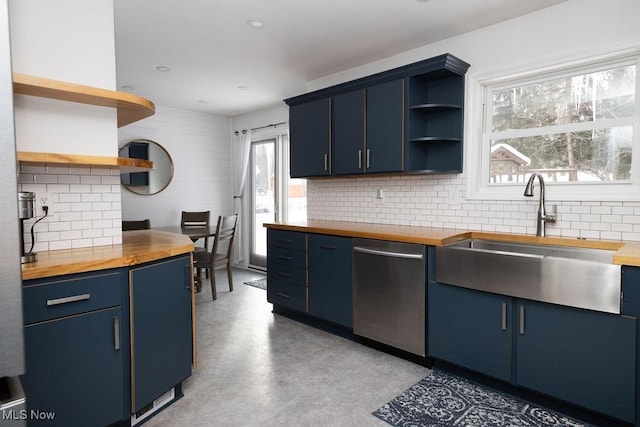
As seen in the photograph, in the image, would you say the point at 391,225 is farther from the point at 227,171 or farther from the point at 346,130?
the point at 227,171

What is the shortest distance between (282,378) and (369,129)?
7.02 feet

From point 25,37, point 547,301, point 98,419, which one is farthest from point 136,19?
point 547,301

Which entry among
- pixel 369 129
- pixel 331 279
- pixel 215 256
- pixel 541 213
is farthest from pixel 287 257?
pixel 541 213

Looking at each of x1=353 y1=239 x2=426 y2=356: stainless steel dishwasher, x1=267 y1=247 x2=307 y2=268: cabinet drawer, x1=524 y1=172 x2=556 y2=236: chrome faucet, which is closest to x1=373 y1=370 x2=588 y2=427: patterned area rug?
x1=353 y1=239 x2=426 y2=356: stainless steel dishwasher

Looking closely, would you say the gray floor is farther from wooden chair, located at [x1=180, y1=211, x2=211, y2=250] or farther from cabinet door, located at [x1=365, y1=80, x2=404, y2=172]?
wooden chair, located at [x1=180, y1=211, x2=211, y2=250]

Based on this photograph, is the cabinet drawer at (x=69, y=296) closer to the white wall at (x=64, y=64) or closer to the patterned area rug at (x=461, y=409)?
the white wall at (x=64, y=64)

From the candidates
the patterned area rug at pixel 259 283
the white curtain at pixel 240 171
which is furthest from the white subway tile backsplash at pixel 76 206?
the white curtain at pixel 240 171

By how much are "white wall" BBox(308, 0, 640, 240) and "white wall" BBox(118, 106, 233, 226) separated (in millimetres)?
2827

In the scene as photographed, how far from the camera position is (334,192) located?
13.8 ft

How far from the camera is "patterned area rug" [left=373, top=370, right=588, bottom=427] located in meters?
2.09

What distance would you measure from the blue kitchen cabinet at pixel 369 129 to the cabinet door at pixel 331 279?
0.74 m

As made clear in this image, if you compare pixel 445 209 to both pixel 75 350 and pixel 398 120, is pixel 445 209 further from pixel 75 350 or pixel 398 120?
pixel 75 350

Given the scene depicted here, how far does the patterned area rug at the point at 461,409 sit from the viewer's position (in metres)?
2.09

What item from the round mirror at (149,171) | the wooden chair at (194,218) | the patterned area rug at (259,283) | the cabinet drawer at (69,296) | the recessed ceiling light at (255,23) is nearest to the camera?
the cabinet drawer at (69,296)
